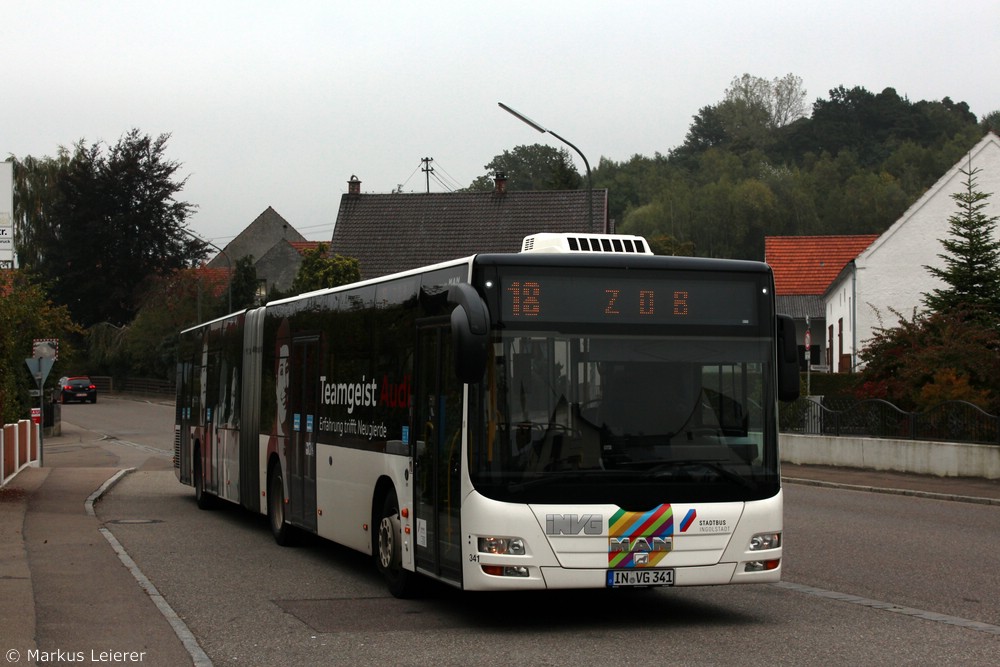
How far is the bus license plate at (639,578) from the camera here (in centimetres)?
929

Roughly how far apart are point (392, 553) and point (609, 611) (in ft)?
6.08

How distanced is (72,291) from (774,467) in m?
72.3

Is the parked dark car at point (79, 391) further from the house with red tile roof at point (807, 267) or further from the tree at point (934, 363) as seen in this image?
the tree at point (934, 363)

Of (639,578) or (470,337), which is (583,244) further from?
(639,578)

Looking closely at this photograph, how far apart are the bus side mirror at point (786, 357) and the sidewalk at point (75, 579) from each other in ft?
15.3

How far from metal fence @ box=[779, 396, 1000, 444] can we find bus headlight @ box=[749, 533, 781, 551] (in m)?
16.4

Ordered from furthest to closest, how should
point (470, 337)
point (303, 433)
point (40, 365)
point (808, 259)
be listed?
point (808, 259) < point (40, 365) < point (303, 433) < point (470, 337)

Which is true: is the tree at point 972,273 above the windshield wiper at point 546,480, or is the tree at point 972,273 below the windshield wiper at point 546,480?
above

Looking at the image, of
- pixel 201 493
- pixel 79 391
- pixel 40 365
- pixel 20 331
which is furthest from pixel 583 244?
pixel 79 391

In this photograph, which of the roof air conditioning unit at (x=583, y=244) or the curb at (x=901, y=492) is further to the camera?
the curb at (x=901, y=492)

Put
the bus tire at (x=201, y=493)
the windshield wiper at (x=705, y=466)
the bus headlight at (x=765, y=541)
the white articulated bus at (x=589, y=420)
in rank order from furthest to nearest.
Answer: the bus tire at (x=201, y=493), the bus headlight at (x=765, y=541), the windshield wiper at (x=705, y=466), the white articulated bus at (x=589, y=420)

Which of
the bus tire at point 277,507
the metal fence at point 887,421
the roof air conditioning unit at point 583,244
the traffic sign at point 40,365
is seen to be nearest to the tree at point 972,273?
the metal fence at point 887,421

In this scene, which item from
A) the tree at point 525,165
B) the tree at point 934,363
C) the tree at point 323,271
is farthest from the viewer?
the tree at point 525,165

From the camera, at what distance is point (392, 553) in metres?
11.1
